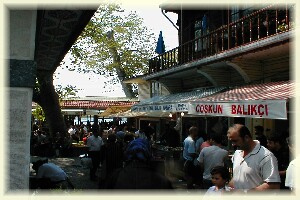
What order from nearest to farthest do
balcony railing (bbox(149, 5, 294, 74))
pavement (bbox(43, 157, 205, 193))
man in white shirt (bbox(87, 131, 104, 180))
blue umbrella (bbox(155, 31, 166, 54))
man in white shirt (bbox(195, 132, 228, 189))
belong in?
man in white shirt (bbox(195, 132, 228, 189)) < balcony railing (bbox(149, 5, 294, 74)) < pavement (bbox(43, 157, 205, 193)) < man in white shirt (bbox(87, 131, 104, 180)) < blue umbrella (bbox(155, 31, 166, 54))

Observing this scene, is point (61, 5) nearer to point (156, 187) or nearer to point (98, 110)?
point (156, 187)

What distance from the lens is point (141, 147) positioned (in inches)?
144

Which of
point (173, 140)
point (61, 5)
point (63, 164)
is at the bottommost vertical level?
point (63, 164)

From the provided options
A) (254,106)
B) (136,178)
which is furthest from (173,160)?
(136,178)

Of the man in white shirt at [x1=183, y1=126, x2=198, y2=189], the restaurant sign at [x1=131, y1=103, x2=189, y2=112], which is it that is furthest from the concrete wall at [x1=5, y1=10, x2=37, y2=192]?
the restaurant sign at [x1=131, y1=103, x2=189, y2=112]

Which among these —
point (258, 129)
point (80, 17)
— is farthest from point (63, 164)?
point (80, 17)

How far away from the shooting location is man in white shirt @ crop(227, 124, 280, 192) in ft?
14.0

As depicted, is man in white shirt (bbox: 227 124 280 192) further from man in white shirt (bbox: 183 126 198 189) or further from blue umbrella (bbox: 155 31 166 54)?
blue umbrella (bbox: 155 31 166 54)

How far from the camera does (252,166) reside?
173 inches

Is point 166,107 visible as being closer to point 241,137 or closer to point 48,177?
point 48,177

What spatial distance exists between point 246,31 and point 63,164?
374 inches

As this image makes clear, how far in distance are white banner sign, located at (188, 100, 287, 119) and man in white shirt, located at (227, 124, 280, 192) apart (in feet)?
7.75

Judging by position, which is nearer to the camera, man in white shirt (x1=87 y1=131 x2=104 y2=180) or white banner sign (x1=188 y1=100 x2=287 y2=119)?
white banner sign (x1=188 y1=100 x2=287 y2=119)

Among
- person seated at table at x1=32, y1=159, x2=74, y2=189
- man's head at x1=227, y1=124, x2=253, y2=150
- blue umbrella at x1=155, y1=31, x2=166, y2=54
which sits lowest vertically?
person seated at table at x1=32, y1=159, x2=74, y2=189
